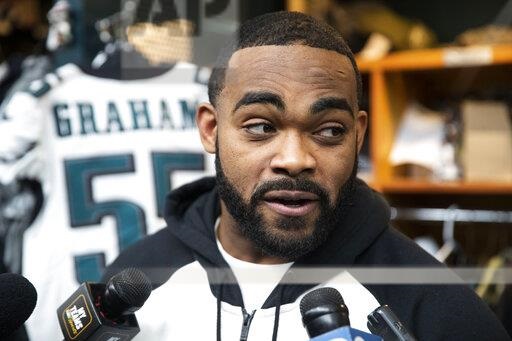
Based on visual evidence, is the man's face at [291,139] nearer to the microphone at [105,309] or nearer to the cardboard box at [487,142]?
the microphone at [105,309]

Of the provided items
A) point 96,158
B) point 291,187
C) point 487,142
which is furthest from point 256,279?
point 487,142

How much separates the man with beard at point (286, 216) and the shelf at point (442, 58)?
0.76 metres

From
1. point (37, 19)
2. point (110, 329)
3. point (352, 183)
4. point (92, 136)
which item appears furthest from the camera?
point (37, 19)

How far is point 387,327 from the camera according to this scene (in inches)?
21.0

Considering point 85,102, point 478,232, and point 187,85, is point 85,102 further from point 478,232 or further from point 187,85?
point 478,232

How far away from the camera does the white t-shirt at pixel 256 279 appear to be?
0.75 m

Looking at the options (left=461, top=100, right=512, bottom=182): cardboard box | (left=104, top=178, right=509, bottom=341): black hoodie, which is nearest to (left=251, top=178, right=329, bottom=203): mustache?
(left=104, top=178, right=509, bottom=341): black hoodie

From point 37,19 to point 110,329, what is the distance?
1.05 meters

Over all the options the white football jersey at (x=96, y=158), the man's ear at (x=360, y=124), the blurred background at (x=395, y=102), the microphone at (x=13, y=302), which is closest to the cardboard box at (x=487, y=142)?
the blurred background at (x=395, y=102)

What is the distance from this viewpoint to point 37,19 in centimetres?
148

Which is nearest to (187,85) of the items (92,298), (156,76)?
(156,76)

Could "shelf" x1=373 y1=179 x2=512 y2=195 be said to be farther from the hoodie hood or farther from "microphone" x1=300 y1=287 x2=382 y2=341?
"microphone" x1=300 y1=287 x2=382 y2=341

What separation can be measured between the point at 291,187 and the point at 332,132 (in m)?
0.07

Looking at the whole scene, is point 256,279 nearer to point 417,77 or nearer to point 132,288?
point 132,288
